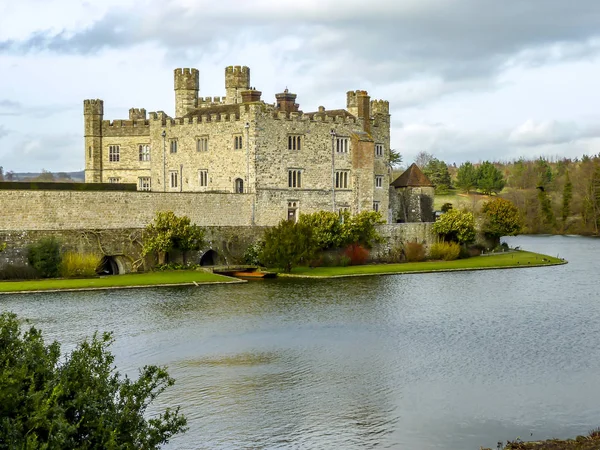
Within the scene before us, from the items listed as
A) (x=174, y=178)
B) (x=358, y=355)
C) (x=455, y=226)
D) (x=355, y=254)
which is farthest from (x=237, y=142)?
(x=358, y=355)

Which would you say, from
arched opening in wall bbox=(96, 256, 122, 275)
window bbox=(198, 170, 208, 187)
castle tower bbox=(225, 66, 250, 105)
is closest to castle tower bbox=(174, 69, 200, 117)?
castle tower bbox=(225, 66, 250, 105)

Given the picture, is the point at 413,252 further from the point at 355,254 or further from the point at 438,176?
the point at 438,176

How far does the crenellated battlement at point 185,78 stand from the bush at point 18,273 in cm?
2174

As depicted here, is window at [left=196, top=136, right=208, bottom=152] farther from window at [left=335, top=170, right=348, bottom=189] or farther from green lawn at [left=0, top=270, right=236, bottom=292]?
green lawn at [left=0, top=270, right=236, bottom=292]

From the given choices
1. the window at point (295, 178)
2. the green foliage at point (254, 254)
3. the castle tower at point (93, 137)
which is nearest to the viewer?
the green foliage at point (254, 254)

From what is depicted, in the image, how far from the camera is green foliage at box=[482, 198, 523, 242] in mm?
63625

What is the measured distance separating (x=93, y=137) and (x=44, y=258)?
1977cm

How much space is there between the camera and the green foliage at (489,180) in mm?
120000

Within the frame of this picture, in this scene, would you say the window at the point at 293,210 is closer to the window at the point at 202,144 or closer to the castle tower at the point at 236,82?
the window at the point at 202,144

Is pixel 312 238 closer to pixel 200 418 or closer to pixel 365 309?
pixel 365 309

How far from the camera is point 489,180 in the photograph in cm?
11969

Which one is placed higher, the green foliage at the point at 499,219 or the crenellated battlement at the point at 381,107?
the crenellated battlement at the point at 381,107

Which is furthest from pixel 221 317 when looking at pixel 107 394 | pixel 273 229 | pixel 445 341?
pixel 107 394

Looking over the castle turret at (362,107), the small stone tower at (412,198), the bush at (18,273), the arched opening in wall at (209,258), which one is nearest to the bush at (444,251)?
the small stone tower at (412,198)
